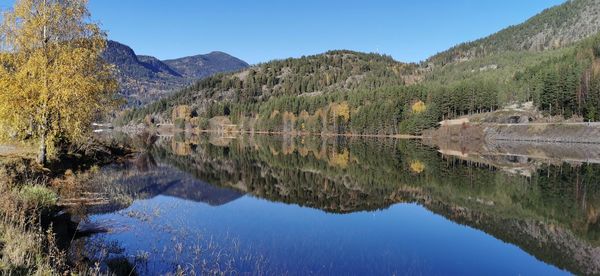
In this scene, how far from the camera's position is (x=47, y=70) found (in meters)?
29.5

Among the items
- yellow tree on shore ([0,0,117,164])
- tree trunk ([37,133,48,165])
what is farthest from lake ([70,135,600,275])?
yellow tree on shore ([0,0,117,164])

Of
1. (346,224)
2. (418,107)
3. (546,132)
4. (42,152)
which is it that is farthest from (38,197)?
(418,107)

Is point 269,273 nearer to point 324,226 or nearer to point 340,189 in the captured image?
point 324,226

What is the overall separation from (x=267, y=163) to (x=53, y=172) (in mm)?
34138

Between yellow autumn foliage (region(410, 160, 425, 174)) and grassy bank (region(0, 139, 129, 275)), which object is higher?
grassy bank (region(0, 139, 129, 275))

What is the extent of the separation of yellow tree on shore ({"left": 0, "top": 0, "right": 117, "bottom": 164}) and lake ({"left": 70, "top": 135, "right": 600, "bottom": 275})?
5885 millimetres

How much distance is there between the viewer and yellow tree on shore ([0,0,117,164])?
28484mm

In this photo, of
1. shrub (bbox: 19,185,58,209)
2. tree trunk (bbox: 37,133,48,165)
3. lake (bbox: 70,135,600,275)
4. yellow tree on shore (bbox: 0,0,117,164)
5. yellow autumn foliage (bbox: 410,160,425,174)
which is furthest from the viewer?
yellow autumn foliage (bbox: 410,160,425,174)

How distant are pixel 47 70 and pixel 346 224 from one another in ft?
73.3

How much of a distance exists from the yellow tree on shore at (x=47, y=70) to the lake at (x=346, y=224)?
5885 millimetres

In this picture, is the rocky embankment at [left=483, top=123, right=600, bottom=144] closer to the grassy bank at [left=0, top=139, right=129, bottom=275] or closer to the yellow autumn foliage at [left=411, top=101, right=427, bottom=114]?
the yellow autumn foliage at [left=411, top=101, right=427, bottom=114]

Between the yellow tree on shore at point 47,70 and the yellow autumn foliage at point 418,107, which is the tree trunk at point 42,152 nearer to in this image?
the yellow tree on shore at point 47,70

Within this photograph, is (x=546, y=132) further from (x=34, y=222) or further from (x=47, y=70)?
(x=34, y=222)

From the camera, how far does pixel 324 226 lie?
2533 centimetres
